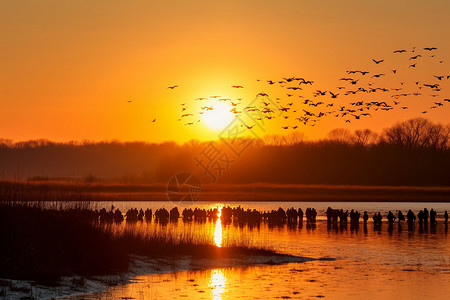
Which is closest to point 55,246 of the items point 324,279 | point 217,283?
point 217,283

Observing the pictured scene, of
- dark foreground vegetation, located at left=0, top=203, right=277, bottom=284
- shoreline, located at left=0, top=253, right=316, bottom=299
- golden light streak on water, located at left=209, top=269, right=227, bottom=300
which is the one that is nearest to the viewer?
shoreline, located at left=0, top=253, right=316, bottom=299

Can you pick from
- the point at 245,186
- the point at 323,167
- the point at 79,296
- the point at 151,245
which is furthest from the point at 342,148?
the point at 79,296

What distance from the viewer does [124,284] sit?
89.4 feet

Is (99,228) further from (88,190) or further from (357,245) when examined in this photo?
(357,245)

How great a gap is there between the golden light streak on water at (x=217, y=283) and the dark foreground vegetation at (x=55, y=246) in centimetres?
371

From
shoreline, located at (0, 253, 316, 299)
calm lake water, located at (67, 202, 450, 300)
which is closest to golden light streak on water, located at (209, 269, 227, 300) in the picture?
calm lake water, located at (67, 202, 450, 300)

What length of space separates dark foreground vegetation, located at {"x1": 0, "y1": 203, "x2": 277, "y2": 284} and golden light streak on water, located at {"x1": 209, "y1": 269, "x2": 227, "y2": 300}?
3.71 meters

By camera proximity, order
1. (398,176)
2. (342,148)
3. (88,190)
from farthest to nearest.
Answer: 1. (342,148)
2. (398,176)
3. (88,190)

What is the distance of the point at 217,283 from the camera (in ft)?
93.2

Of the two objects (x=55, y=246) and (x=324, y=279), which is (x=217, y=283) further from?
(x=55, y=246)

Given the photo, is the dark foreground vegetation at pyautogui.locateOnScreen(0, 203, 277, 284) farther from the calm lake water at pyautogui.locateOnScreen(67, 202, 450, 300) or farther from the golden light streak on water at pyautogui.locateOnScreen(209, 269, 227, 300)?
the golden light streak on water at pyautogui.locateOnScreen(209, 269, 227, 300)

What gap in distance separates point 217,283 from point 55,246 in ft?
21.7

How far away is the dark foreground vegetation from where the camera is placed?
24703mm

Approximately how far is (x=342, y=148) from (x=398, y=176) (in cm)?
1657
